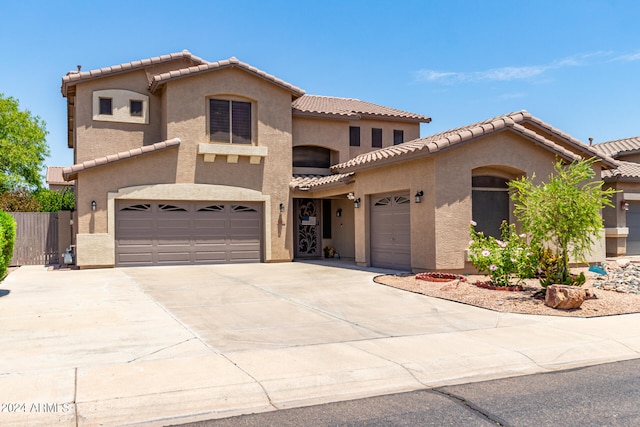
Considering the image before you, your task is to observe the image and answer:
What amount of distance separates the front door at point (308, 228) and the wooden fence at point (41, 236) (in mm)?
8729

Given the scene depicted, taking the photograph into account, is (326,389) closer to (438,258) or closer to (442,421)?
(442,421)

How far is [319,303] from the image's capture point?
36.7ft

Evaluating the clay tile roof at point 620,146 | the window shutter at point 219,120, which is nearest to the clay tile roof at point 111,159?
the window shutter at point 219,120

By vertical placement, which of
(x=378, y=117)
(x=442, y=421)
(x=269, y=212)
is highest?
(x=378, y=117)

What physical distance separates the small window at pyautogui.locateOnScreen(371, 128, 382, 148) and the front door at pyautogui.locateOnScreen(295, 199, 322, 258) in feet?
12.4

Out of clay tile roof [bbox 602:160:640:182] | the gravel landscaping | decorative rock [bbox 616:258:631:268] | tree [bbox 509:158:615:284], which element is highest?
clay tile roof [bbox 602:160:640:182]

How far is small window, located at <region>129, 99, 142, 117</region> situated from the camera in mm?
21078

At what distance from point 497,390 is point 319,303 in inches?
222

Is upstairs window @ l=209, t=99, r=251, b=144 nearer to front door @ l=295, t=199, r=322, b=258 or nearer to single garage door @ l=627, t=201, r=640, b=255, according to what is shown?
front door @ l=295, t=199, r=322, b=258

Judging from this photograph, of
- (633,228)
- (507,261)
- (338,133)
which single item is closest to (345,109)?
(338,133)

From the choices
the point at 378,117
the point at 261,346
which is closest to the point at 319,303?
the point at 261,346

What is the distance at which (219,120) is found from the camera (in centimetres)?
2038

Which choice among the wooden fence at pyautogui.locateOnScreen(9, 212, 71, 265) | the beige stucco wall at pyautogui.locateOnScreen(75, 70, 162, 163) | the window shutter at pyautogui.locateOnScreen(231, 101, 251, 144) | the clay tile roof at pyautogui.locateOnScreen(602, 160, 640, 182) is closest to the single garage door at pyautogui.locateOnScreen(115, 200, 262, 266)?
the window shutter at pyautogui.locateOnScreen(231, 101, 251, 144)

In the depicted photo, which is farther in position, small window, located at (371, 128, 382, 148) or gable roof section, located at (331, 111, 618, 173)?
small window, located at (371, 128, 382, 148)
